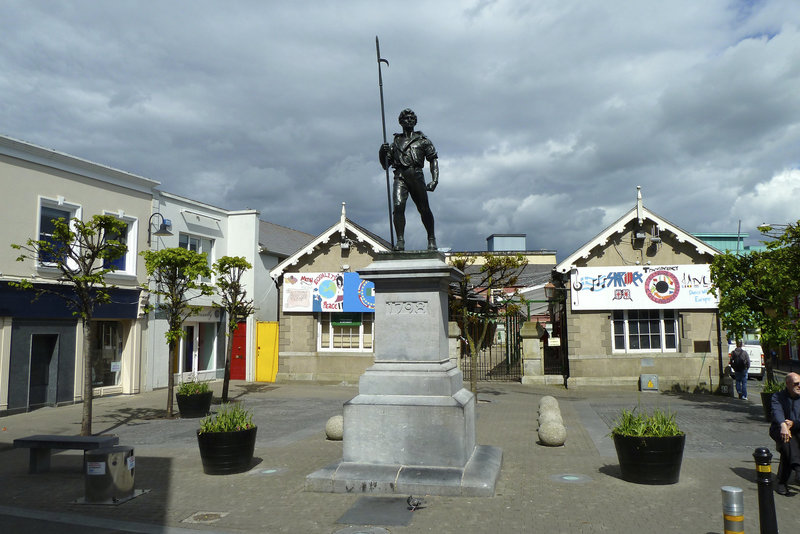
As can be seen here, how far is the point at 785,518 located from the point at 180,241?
20.0 meters

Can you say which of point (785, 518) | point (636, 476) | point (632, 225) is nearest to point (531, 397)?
point (632, 225)

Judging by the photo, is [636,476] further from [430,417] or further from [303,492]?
[303,492]

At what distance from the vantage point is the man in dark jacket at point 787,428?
7082 millimetres

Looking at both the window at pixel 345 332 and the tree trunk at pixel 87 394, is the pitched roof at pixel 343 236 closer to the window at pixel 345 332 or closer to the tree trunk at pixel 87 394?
the window at pixel 345 332

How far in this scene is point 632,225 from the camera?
20.4 meters

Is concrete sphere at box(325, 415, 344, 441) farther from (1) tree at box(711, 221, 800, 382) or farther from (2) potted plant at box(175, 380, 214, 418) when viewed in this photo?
(1) tree at box(711, 221, 800, 382)

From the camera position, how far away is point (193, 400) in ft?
46.6

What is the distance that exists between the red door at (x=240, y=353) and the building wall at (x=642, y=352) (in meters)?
12.7

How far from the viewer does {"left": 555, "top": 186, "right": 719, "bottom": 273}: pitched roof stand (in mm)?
19875

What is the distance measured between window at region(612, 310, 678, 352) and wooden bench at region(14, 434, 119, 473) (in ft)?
54.2

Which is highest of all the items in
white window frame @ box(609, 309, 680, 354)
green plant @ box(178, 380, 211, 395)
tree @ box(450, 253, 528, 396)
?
tree @ box(450, 253, 528, 396)

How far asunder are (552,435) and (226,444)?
17.8 ft

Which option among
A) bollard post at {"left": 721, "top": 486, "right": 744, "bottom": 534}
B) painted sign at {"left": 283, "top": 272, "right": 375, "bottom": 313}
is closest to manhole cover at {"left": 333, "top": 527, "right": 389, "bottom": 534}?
bollard post at {"left": 721, "top": 486, "right": 744, "bottom": 534}

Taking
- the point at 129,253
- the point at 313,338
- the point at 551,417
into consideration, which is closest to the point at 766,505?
the point at 551,417
